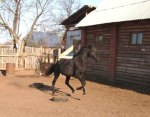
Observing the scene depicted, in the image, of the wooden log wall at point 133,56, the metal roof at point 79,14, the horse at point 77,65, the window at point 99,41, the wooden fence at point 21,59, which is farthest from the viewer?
the wooden fence at point 21,59

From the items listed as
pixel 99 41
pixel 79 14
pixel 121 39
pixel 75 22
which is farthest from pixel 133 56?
pixel 75 22

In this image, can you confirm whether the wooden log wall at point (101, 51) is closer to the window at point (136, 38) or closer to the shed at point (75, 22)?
the shed at point (75, 22)

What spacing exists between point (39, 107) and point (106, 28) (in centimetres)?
1003

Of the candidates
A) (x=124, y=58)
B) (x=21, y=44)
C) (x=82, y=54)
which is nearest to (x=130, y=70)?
(x=124, y=58)

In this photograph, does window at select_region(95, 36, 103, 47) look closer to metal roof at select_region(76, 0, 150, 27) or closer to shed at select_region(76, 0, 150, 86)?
shed at select_region(76, 0, 150, 86)

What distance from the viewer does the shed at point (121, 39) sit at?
1656cm

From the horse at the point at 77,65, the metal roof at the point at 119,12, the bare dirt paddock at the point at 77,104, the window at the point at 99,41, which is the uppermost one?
the metal roof at the point at 119,12

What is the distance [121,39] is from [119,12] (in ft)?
5.75

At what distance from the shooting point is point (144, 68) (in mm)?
16422

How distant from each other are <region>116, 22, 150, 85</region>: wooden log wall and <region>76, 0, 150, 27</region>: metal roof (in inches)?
20.1

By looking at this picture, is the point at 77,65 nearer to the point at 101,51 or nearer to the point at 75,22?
the point at 101,51

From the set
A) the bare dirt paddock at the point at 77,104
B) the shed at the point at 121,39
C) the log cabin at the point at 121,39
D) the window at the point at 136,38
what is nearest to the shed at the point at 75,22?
the log cabin at the point at 121,39

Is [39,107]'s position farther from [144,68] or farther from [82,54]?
[144,68]

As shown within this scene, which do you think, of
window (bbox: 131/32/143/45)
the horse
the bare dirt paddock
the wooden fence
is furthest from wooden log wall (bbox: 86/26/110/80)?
the horse
